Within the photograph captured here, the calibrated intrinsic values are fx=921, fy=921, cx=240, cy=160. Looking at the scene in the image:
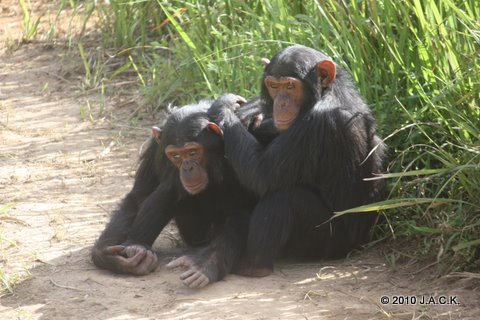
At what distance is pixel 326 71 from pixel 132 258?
163cm

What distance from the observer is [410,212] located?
5.60 meters

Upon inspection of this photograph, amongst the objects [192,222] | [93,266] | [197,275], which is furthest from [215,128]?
[93,266]

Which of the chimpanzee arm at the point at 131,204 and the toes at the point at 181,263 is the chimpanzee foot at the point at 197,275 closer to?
the toes at the point at 181,263

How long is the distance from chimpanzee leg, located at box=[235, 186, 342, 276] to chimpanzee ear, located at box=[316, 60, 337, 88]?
27.0 inches

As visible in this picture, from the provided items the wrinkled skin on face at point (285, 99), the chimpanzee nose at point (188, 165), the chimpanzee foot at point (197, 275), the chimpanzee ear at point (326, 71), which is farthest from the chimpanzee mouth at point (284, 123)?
the chimpanzee foot at point (197, 275)

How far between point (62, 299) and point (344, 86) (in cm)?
211

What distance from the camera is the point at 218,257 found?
5383 mm

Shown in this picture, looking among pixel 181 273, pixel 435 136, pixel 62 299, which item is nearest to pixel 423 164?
pixel 435 136

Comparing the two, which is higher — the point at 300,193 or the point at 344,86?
the point at 344,86

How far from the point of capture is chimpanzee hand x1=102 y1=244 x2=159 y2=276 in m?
5.54

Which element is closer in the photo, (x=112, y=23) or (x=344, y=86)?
(x=344, y=86)

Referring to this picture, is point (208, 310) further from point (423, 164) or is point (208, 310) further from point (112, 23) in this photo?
point (112, 23)

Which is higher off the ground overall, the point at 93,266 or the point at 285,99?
the point at 285,99

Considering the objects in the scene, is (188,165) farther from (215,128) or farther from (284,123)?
(284,123)
